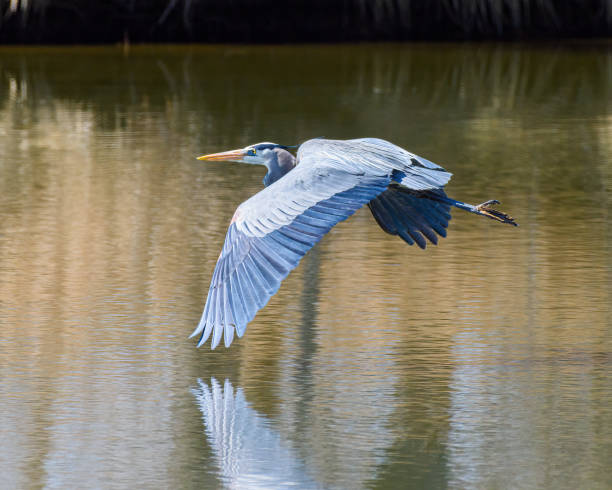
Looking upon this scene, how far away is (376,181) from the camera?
427cm

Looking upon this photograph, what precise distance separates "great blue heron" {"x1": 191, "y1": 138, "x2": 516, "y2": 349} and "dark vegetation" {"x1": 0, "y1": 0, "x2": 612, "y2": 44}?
1442 centimetres

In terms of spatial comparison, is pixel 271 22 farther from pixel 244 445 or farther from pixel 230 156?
pixel 244 445

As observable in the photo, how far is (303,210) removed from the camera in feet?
12.8

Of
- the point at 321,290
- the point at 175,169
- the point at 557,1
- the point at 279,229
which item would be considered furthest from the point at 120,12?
the point at 279,229

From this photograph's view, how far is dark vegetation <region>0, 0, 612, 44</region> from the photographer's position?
19.4 m

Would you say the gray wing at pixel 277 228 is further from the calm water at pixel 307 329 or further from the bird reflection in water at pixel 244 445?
the calm water at pixel 307 329

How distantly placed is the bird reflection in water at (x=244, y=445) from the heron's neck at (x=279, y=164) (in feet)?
3.44

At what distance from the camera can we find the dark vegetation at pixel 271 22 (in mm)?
19438

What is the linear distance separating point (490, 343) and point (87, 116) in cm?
733

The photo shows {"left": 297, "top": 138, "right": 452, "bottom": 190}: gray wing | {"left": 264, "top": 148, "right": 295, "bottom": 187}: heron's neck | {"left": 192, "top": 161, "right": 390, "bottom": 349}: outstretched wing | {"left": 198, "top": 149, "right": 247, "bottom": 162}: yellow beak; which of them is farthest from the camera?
{"left": 198, "top": 149, "right": 247, "bottom": 162}: yellow beak

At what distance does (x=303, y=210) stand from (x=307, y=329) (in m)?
0.98

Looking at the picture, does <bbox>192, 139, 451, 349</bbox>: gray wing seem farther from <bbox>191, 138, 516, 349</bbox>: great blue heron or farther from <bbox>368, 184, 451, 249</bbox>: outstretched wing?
<bbox>368, 184, 451, 249</bbox>: outstretched wing

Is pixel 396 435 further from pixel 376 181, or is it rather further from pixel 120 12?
pixel 120 12

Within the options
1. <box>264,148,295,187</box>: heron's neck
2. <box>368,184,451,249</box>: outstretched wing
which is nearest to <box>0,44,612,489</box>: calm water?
<box>368,184,451,249</box>: outstretched wing
